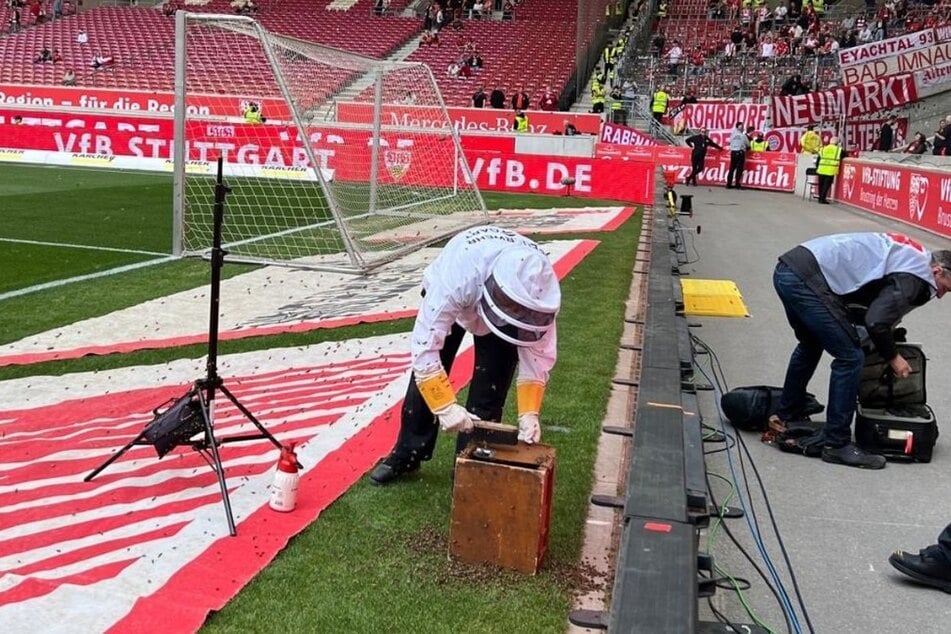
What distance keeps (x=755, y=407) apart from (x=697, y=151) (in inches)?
926

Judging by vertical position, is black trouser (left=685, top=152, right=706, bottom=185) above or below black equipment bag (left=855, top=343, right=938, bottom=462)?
above

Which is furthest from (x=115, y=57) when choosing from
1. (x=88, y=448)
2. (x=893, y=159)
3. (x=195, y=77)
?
(x=88, y=448)

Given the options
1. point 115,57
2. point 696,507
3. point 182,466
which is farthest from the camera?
point 115,57

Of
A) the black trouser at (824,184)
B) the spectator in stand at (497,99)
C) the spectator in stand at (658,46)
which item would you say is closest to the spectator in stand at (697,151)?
the black trouser at (824,184)

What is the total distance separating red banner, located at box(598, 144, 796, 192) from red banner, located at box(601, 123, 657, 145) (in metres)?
0.89

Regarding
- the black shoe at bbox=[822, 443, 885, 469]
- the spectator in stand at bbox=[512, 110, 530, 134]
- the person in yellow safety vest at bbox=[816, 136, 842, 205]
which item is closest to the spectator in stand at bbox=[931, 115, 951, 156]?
the person in yellow safety vest at bbox=[816, 136, 842, 205]

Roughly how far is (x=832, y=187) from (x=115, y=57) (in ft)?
87.0

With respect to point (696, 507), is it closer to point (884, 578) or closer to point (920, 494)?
point (884, 578)

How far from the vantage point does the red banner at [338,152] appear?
1755 centimetres

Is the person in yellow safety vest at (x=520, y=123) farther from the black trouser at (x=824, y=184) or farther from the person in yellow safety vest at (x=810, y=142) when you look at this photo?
the black trouser at (x=824, y=184)

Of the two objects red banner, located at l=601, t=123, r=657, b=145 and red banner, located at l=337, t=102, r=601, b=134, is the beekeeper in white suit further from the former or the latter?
red banner, located at l=601, t=123, r=657, b=145

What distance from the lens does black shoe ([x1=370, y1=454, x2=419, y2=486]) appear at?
16.2 ft

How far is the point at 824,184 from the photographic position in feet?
85.5

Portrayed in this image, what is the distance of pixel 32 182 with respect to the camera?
827 inches
